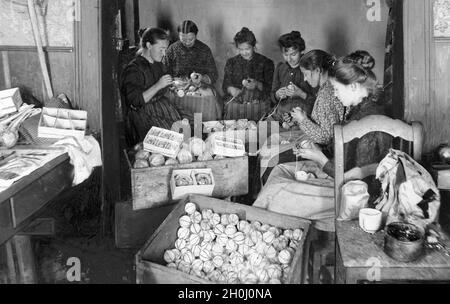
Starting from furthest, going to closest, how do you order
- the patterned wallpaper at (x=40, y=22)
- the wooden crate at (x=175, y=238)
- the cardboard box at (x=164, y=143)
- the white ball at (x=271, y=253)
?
the patterned wallpaper at (x=40, y=22)
the cardboard box at (x=164, y=143)
the white ball at (x=271, y=253)
the wooden crate at (x=175, y=238)

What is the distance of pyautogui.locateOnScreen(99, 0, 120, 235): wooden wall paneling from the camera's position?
341 cm

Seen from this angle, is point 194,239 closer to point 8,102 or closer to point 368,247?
point 368,247

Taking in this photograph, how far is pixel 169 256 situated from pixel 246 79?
269cm

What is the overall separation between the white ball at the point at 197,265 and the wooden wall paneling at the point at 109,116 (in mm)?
1427

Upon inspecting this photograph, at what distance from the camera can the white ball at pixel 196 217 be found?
2.61 meters

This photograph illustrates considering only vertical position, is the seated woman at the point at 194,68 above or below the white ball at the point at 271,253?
above

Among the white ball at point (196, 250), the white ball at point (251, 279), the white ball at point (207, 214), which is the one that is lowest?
the white ball at point (251, 279)

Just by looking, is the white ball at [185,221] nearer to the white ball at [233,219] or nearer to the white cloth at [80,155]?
the white ball at [233,219]

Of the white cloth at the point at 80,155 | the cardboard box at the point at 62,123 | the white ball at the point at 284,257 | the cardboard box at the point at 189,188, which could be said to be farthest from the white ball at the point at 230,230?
the cardboard box at the point at 62,123

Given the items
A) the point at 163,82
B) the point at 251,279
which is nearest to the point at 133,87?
the point at 163,82

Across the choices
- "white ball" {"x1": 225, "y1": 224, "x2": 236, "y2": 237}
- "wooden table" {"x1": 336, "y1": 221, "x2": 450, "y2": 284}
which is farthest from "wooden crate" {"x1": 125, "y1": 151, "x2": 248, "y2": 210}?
"wooden table" {"x1": 336, "y1": 221, "x2": 450, "y2": 284}

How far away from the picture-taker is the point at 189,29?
4.50 meters

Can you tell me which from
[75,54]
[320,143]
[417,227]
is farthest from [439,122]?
[75,54]
